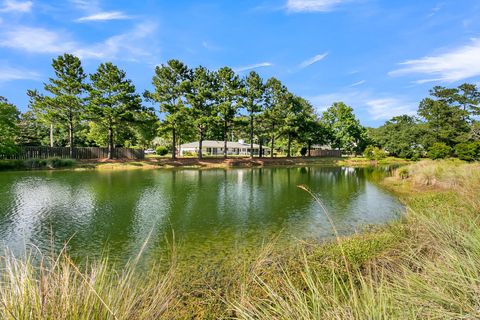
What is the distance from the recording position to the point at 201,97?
39.9 m

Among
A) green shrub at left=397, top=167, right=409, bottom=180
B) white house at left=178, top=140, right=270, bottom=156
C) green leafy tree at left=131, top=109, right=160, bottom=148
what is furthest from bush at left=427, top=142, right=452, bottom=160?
green leafy tree at left=131, top=109, right=160, bottom=148

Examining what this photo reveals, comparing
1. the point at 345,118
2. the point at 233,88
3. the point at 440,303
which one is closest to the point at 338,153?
the point at 345,118

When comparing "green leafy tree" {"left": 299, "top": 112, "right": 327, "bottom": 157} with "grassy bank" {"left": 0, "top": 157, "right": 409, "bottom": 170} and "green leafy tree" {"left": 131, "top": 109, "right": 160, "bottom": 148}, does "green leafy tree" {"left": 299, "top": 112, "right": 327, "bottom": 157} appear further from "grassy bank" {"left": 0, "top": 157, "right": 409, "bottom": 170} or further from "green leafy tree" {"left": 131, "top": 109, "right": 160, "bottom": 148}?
"green leafy tree" {"left": 131, "top": 109, "right": 160, "bottom": 148}

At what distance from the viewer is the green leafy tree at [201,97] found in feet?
130

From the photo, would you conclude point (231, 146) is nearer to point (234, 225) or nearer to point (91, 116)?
point (91, 116)

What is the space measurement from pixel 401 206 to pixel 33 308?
1495 centimetres

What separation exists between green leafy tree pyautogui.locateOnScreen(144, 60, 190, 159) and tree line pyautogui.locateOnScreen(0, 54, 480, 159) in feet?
0.46

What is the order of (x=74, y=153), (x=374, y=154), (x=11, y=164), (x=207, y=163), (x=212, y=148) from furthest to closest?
(x=212, y=148) < (x=374, y=154) < (x=207, y=163) < (x=74, y=153) < (x=11, y=164)

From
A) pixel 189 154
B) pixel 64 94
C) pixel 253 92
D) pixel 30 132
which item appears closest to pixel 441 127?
pixel 253 92

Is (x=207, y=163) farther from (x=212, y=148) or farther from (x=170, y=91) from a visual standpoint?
(x=212, y=148)

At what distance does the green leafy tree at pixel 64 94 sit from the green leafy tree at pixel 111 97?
59.8 inches

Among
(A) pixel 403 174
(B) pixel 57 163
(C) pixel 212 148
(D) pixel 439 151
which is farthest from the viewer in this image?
(C) pixel 212 148

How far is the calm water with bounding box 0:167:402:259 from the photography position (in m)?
8.62

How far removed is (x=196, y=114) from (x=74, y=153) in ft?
57.6
